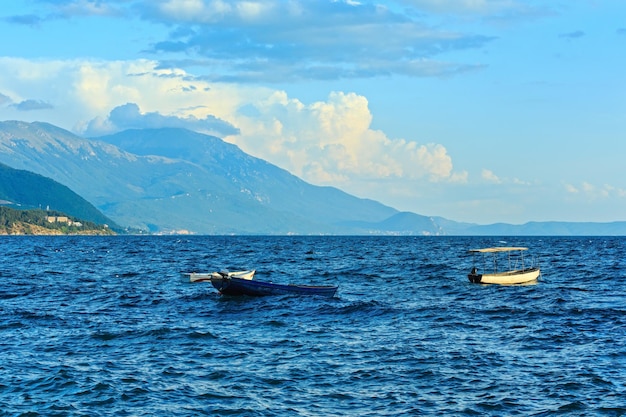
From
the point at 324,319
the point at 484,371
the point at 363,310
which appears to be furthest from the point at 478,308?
the point at 484,371

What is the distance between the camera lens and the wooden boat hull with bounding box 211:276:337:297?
2751 inches

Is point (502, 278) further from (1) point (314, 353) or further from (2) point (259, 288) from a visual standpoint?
(1) point (314, 353)

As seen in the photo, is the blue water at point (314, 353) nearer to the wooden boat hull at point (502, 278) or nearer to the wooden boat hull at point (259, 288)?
the wooden boat hull at point (259, 288)

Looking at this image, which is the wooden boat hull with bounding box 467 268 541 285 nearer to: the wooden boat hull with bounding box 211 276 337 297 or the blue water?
the blue water

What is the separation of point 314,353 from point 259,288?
27826mm

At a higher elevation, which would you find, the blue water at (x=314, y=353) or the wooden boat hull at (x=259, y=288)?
the wooden boat hull at (x=259, y=288)

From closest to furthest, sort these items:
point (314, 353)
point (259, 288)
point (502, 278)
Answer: point (314, 353) < point (259, 288) < point (502, 278)

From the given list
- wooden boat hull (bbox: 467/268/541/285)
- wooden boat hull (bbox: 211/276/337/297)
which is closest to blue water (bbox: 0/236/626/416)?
wooden boat hull (bbox: 211/276/337/297)

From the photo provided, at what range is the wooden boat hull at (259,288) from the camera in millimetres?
69875

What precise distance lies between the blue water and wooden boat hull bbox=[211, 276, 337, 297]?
1.11 m

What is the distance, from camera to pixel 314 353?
42.8 metres

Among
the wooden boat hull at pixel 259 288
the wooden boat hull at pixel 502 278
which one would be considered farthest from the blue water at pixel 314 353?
the wooden boat hull at pixel 502 278

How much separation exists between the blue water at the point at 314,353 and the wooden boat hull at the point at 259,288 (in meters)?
1.11

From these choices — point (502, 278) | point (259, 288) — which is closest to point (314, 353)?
point (259, 288)
